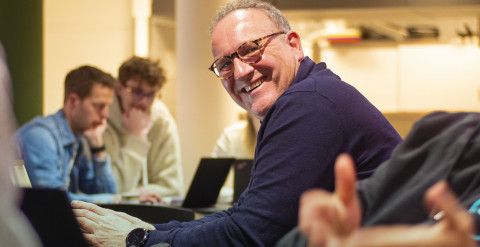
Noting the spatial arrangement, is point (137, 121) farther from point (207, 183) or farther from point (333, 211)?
point (333, 211)

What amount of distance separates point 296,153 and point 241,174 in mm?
1597

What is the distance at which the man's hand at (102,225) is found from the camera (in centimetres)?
146

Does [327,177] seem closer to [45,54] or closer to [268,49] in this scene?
[268,49]

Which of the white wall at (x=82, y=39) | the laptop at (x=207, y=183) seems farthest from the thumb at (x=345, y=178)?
the white wall at (x=82, y=39)

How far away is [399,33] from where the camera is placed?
583 cm

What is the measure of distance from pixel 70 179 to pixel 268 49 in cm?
218

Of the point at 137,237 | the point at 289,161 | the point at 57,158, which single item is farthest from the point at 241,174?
the point at 289,161

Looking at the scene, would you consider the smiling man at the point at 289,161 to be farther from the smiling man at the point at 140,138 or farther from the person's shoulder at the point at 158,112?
the person's shoulder at the point at 158,112

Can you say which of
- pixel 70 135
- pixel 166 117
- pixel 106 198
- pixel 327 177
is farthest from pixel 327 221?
pixel 166 117

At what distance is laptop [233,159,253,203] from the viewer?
289 cm

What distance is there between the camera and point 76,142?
3.60m

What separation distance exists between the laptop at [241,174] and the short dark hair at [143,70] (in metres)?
1.53

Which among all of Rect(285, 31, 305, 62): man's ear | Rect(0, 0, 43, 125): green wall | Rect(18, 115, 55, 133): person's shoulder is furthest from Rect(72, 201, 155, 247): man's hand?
Rect(0, 0, 43, 125): green wall

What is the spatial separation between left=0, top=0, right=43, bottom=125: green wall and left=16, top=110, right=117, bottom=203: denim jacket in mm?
2036
